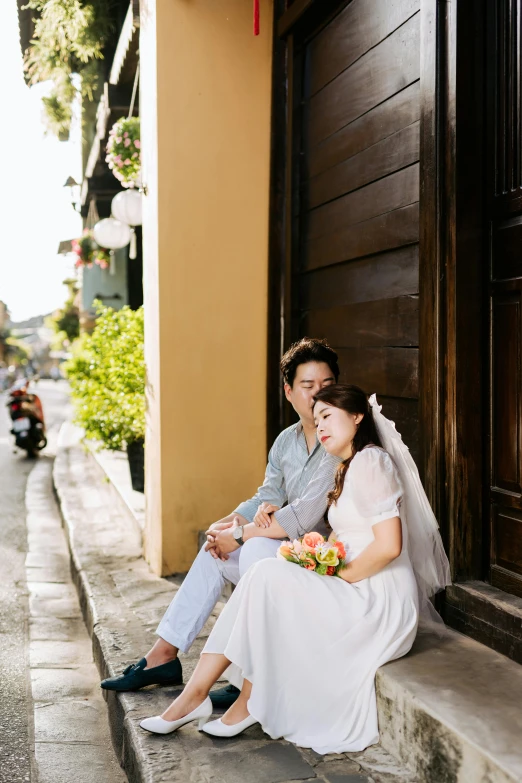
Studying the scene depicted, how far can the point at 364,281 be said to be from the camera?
4.25 m

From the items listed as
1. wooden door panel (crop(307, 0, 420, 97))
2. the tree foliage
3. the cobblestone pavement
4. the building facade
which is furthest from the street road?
the tree foliage

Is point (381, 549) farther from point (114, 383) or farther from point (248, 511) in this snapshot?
point (114, 383)

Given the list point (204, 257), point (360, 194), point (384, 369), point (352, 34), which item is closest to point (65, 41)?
point (204, 257)

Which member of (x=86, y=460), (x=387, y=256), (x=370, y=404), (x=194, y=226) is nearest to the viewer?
(x=370, y=404)

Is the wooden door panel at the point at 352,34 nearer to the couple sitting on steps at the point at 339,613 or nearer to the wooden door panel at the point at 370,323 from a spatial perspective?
the wooden door panel at the point at 370,323

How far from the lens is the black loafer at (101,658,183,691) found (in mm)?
3432

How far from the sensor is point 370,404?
124 inches

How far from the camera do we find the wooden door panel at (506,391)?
3037 mm

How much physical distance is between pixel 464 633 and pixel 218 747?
3.47 ft

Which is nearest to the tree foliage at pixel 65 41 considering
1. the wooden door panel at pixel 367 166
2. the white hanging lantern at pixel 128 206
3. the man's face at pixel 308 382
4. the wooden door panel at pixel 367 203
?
the white hanging lantern at pixel 128 206

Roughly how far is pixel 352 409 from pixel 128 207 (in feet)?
18.5

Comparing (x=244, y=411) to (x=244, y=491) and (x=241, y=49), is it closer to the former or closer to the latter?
(x=244, y=491)

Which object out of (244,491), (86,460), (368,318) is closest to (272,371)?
(244,491)

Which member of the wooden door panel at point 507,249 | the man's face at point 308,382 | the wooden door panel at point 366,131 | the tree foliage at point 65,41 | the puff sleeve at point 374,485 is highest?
the tree foliage at point 65,41
